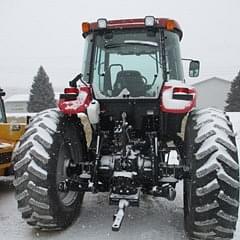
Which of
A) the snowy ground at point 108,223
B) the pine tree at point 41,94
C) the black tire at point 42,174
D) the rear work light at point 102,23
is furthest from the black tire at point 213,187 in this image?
the pine tree at point 41,94

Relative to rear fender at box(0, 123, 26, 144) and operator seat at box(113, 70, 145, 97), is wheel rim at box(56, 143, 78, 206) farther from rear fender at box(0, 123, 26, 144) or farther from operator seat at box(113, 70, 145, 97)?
rear fender at box(0, 123, 26, 144)

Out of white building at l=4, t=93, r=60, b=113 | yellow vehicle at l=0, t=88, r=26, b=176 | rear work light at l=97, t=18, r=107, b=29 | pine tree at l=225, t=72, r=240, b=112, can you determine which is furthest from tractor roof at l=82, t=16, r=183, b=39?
white building at l=4, t=93, r=60, b=113

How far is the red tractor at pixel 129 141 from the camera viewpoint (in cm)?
416

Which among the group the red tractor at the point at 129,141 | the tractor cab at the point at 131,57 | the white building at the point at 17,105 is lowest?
the white building at the point at 17,105

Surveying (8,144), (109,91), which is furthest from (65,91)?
(8,144)

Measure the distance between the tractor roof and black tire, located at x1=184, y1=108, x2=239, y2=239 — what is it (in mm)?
1420

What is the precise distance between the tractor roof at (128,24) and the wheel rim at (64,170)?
1365 mm

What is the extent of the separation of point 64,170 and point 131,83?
1.22 meters

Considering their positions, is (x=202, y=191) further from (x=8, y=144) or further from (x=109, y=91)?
(x=8, y=144)

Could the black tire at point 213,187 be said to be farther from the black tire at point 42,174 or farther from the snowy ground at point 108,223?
the black tire at point 42,174

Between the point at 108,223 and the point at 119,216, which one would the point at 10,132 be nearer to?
the point at 108,223

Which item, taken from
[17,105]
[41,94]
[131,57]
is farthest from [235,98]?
[131,57]

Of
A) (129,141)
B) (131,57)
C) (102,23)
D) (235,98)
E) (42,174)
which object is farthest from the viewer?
(235,98)

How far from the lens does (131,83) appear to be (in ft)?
17.2
